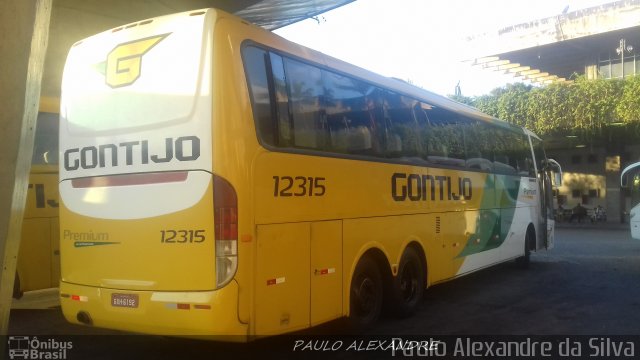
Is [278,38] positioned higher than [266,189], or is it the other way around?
[278,38]

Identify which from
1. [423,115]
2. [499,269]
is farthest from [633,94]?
[423,115]

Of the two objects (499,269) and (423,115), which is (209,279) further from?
(499,269)

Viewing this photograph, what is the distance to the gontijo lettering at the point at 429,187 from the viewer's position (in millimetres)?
7512

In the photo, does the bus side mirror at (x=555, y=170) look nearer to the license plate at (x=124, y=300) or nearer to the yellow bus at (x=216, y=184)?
the yellow bus at (x=216, y=184)

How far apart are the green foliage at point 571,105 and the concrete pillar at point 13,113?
23.5 meters

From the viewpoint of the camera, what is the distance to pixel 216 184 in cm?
483

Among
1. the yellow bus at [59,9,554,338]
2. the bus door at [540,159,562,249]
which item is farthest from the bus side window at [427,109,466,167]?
the bus door at [540,159,562,249]

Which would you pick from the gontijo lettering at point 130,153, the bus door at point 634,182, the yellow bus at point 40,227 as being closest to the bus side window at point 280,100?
the gontijo lettering at point 130,153

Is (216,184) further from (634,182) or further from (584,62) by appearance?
(584,62)

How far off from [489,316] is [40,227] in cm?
639

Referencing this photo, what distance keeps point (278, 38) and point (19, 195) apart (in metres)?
2.77

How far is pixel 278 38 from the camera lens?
5684mm

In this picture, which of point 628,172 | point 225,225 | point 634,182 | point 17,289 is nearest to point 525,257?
point 628,172

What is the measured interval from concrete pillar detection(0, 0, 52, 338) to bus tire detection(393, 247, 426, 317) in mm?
4529
